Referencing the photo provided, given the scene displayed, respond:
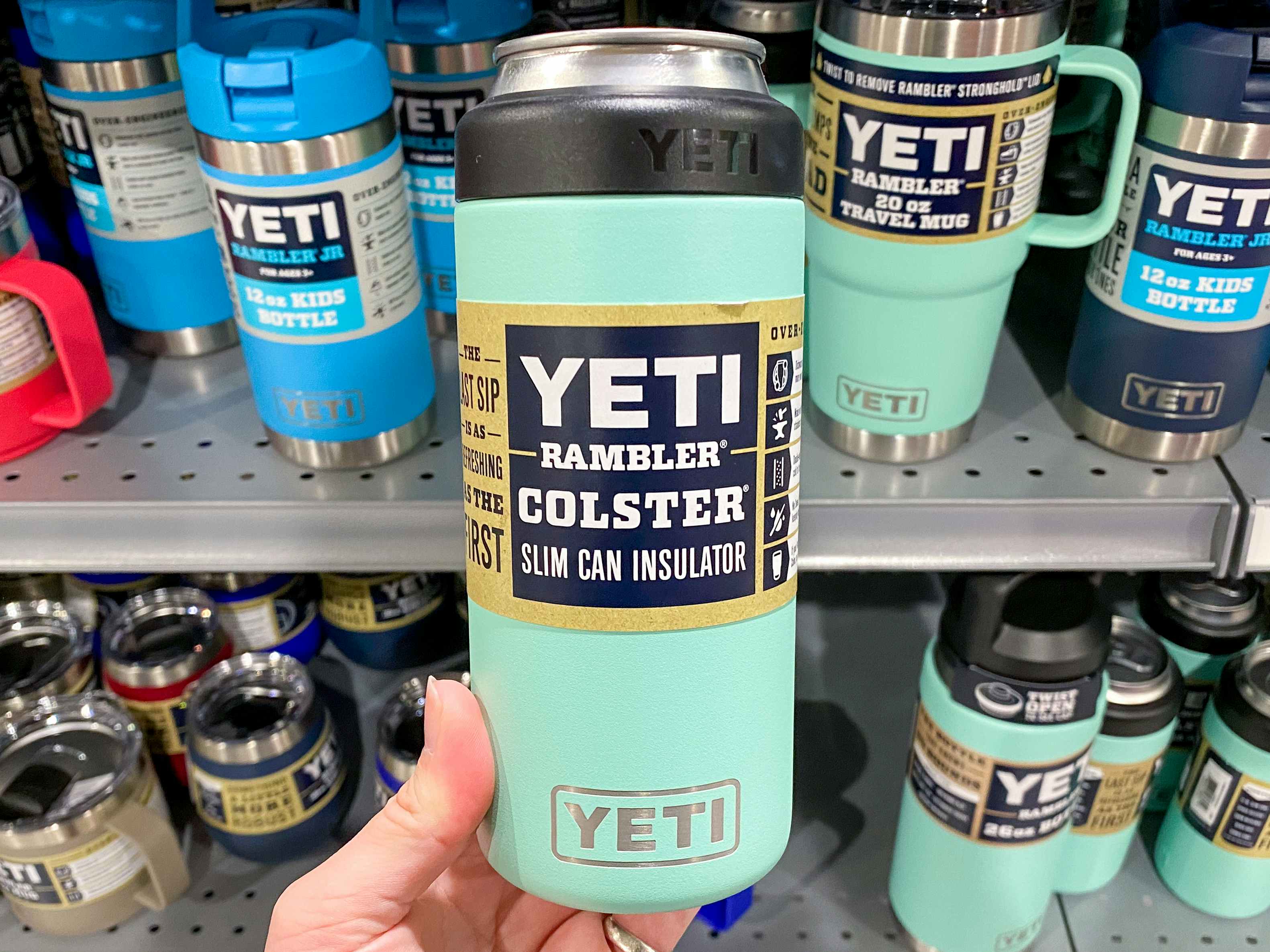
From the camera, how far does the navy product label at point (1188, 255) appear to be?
680mm

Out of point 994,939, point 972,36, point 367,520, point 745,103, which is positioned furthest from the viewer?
point 994,939

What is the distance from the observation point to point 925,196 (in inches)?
26.5

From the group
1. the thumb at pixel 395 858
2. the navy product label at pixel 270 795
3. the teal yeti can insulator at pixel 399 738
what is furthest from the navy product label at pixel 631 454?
the navy product label at pixel 270 795

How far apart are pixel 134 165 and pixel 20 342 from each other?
172 millimetres

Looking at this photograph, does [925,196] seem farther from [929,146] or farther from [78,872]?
[78,872]

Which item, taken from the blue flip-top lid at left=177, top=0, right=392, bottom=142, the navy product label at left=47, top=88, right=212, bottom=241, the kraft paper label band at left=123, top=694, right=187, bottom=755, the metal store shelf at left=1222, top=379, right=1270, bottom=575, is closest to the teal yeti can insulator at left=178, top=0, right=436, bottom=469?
the blue flip-top lid at left=177, top=0, right=392, bottom=142

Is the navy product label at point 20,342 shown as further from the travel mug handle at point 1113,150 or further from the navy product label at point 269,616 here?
the travel mug handle at point 1113,150

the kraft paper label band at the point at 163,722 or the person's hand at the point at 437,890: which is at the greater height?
the person's hand at the point at 437,890

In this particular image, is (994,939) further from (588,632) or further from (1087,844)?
(588,632)

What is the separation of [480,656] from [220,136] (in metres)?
0.40

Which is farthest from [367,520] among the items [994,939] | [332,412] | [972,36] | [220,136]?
[994,939]

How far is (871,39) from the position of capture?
0.64 m

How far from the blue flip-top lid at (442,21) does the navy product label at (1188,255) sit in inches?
19.6

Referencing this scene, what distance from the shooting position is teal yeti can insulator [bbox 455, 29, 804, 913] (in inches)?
17.0
